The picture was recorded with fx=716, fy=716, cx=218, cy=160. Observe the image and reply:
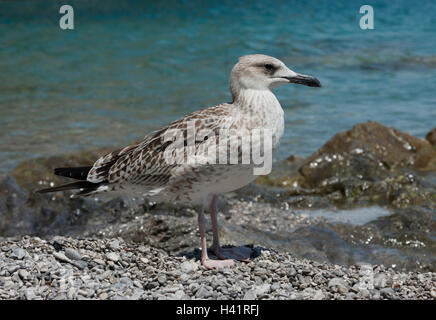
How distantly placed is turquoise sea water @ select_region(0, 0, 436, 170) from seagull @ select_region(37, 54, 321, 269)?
18.4ft

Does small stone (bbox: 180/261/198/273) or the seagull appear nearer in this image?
the seagull

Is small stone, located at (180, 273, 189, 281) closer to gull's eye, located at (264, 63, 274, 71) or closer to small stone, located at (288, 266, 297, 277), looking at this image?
small stone, located at (288, 266, 297, 277)

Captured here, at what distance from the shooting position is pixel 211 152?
5090mm

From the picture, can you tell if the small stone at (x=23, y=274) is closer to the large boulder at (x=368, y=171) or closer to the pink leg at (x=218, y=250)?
the pink leg at (x=218, y=250)

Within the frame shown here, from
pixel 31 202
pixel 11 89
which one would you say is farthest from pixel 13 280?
pixel 11 89

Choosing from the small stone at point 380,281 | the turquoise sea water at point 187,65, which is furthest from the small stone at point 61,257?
the turquoise sea water at point 187,65

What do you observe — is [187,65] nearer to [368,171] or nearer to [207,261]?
[368,171]

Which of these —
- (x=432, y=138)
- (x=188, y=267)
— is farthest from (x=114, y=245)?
(x=432, y=138)

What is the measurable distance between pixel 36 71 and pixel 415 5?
45.6 feet

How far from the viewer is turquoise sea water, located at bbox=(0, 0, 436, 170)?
13.0 meters

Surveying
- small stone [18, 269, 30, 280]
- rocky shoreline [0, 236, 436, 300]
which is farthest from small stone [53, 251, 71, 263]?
small stone [18, 269, 30, 280]

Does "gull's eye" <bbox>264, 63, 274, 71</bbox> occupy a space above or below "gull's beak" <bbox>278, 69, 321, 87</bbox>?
above

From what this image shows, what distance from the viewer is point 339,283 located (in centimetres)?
499

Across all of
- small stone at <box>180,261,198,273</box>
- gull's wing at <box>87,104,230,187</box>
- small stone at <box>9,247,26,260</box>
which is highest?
gull's wing at <box>87,104,230,187</box>
